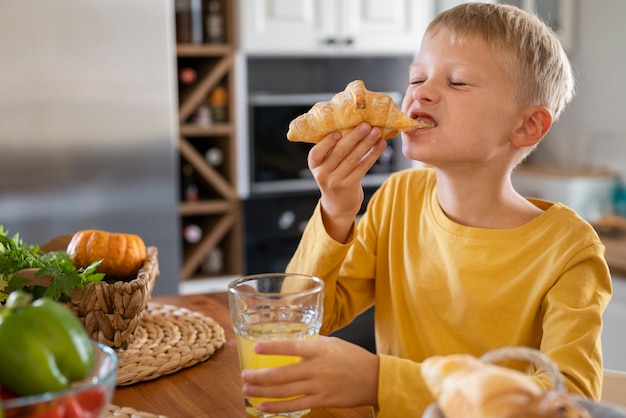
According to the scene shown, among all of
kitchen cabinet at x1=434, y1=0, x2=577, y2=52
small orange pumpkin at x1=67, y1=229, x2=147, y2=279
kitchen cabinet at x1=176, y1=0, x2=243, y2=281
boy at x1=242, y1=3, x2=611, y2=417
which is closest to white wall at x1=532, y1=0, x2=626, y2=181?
kitchen cabinet at x1=434, y1=0, x2=577, y2=52

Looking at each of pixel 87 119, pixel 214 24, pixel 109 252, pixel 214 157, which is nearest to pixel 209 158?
pixel 214 157

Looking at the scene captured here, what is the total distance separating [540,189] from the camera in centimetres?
338

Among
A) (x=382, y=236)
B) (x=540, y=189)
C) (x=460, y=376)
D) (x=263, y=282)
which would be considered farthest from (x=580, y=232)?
(x=540, y=189)

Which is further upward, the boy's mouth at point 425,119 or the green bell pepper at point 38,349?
the boy's mouth at point 425,119

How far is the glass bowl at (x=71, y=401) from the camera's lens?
567 mm

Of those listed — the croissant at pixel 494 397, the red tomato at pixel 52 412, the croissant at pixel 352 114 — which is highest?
the croissant at pixel 352 114

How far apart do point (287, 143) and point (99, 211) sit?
0.98 meters

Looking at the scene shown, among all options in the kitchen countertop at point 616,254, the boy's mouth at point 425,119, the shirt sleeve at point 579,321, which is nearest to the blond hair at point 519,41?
the boy's mouth at point 425,119

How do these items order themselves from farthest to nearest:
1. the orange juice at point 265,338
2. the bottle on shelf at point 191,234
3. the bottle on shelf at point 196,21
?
the bottle on shelf at point 191,234 < the bottle on shelf at point 196,21 < the orange juice at point 265,338

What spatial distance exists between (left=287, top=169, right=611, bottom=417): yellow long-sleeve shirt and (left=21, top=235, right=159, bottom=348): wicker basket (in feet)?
0.95

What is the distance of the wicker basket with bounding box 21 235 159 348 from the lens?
3.46 feet

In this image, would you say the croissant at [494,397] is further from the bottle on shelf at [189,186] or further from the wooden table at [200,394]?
the bottle on shelf at [189,186]

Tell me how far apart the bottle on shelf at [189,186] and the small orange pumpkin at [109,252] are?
218 centimetres

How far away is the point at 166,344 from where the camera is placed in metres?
1.14
